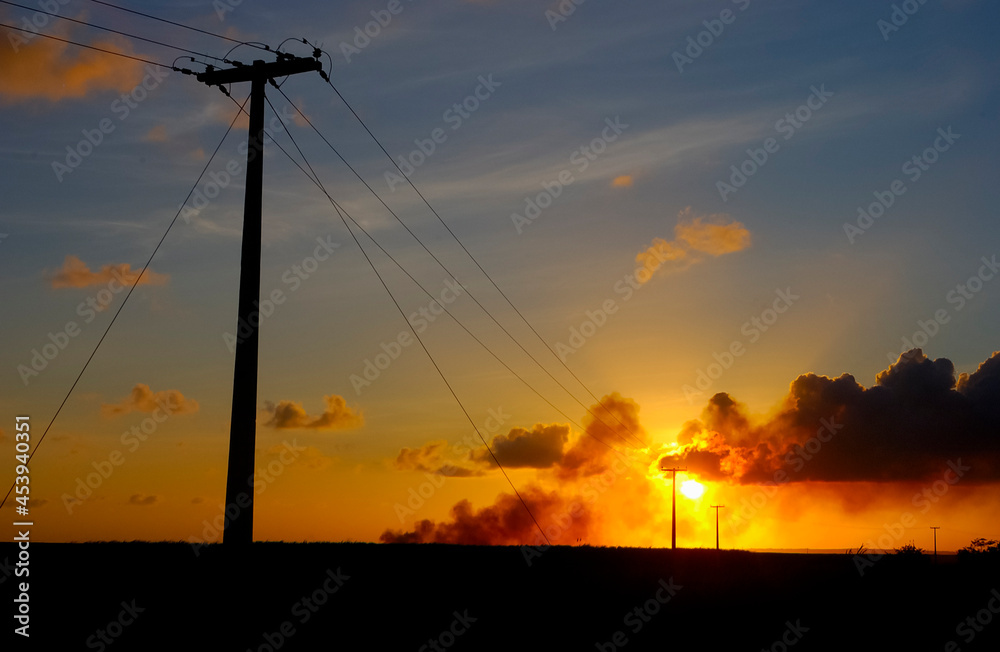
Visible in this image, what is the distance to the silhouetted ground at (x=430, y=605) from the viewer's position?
20.7 metres

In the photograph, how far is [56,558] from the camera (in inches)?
1002

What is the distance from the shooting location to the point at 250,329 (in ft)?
81.8

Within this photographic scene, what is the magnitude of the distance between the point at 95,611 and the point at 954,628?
77.8 feet

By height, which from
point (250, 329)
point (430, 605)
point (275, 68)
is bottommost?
point (430, 605)

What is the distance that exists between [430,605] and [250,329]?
356 inches

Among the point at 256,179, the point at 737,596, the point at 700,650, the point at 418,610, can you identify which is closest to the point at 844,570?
the point at 737,596

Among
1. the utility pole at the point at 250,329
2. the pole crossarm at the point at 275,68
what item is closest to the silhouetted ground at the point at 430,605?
the utility pole at the point at 250,329

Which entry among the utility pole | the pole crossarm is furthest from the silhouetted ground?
the pole crossarm

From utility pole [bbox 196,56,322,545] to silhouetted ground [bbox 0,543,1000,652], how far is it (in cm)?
125

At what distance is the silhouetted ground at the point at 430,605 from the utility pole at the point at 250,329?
1.25 meters

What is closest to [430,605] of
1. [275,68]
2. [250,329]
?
[250,329]

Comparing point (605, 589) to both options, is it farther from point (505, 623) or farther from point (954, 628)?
point (954, 628)

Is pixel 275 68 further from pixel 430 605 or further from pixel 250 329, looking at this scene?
pixel 430 605

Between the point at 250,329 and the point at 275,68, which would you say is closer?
the point at 250,329
